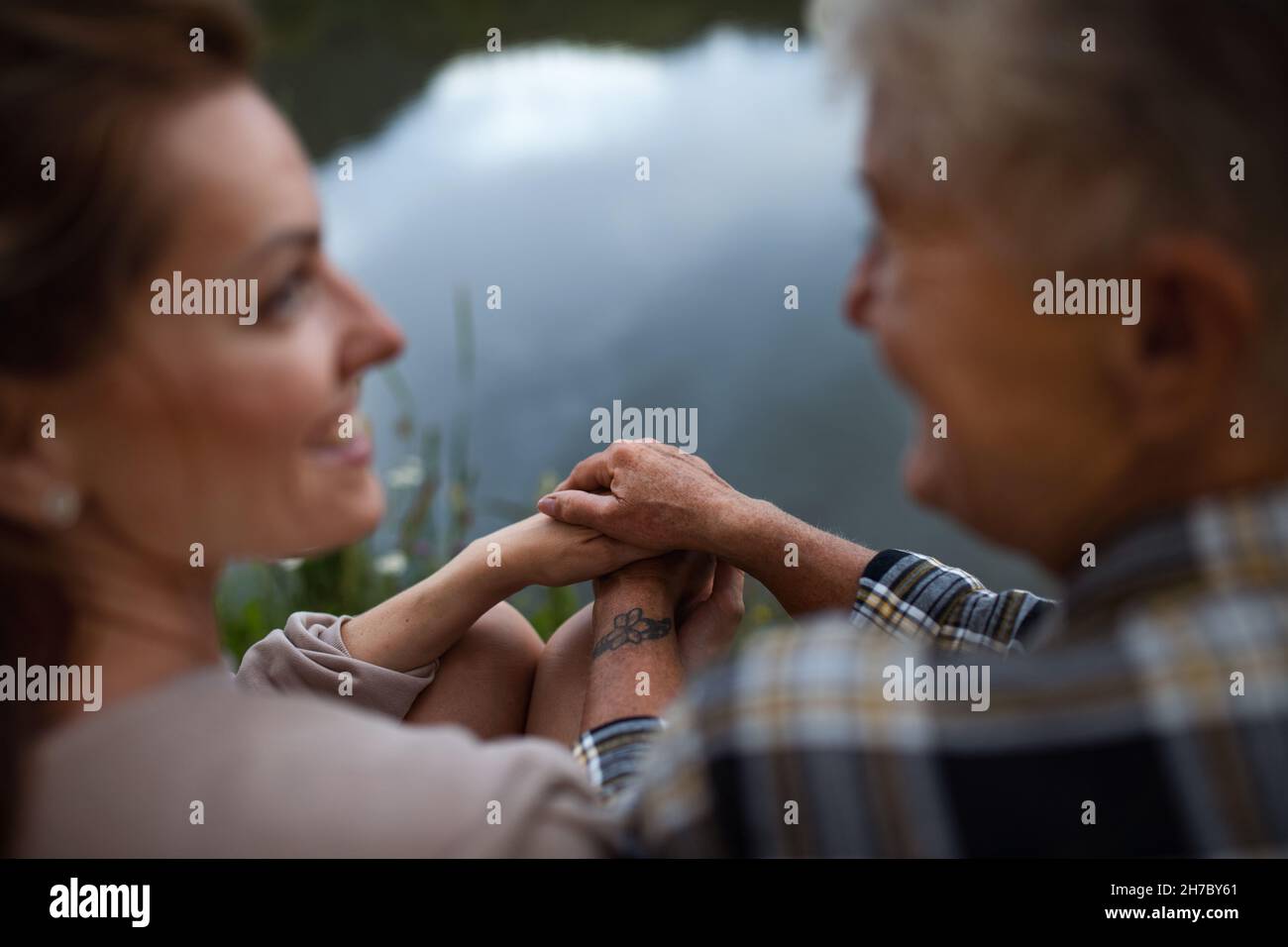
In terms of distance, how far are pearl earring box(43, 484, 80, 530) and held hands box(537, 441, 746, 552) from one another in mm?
971

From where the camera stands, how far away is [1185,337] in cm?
82

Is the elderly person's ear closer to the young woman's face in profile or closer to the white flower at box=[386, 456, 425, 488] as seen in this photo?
the young woman's face in profile

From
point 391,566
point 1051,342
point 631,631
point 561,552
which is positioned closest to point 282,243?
point 1051,342

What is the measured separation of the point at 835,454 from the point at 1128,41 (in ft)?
11.7

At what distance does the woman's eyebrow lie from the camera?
34.8 inches

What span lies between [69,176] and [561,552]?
1.09 metres

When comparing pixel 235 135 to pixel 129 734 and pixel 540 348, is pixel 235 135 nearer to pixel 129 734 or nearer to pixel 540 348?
pixel 129 734

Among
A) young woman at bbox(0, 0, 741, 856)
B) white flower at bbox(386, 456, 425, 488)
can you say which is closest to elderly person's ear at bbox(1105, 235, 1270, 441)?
young woman at bbox(0, 0, 741, 856)

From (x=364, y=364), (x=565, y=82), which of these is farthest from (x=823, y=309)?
(x=364, y=364)

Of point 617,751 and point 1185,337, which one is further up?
point 1185,337

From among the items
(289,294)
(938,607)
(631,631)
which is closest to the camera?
(289,294)

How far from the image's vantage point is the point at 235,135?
0.88 metres

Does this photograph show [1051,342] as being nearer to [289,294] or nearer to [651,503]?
[289,294]

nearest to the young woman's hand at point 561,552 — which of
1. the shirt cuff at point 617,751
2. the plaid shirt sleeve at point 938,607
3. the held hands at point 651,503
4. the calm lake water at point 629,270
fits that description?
the held hands at point 651,503
